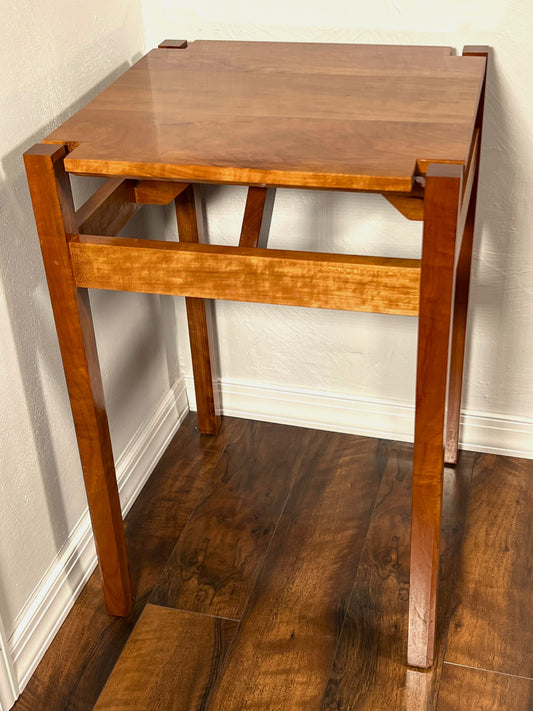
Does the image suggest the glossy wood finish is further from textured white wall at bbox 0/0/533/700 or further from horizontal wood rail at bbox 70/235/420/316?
horizontal wood rail at bbox 70/235/420/316

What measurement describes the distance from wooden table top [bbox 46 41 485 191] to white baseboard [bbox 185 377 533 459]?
Answer: 0.77 meters

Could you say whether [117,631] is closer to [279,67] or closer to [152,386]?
[152,386]

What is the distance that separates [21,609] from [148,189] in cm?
71

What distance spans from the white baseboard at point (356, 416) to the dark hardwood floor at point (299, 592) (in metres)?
0.03

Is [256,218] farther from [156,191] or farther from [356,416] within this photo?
[356,416]

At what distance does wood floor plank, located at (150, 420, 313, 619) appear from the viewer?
1548mm

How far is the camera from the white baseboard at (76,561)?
141cm

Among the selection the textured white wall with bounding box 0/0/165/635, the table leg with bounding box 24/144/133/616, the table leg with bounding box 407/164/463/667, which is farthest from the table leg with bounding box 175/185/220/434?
the table leg with bounding box 407/164/463/667

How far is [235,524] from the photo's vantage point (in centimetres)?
169

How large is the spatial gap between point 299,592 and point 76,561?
41 cm

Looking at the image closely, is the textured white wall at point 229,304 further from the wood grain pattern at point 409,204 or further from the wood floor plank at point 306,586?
the wood grain pattern at point 409,204

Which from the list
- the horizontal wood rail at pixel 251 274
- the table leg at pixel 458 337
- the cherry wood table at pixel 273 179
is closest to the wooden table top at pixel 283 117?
the cherry wood table at pixel 273 179

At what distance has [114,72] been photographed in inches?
60.4

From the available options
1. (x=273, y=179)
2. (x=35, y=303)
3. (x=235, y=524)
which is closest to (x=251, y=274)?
(x=273, y=179)
